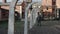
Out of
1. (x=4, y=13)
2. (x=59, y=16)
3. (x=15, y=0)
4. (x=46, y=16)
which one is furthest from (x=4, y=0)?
(x=15, y=0)

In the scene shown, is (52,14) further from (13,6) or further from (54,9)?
(13,6)

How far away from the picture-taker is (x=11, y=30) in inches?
224

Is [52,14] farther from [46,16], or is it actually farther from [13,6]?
[13,6]

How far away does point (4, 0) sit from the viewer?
1412 inches

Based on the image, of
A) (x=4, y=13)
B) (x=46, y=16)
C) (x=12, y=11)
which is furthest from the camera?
(x=46, y=16)

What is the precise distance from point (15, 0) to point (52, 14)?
32.8 metres

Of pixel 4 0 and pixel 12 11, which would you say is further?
pixel 4 0

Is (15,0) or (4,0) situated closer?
(15,0)

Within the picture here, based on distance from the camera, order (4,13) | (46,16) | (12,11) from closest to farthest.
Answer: (12,11) < (4,13) < (46,16)

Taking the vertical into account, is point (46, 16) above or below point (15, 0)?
below

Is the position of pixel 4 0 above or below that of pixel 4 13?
above

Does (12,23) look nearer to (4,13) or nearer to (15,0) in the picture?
(15,0)

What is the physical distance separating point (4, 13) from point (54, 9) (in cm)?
995

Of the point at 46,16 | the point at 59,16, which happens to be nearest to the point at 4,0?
the point at 46,16
